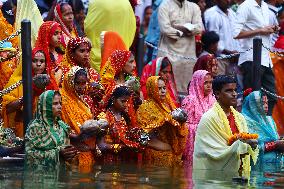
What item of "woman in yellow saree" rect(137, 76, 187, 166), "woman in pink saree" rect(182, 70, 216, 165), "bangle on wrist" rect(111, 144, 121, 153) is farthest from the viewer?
"woman in pink saree" rect(182, 70, 216, 165)

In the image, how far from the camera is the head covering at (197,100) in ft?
53.2

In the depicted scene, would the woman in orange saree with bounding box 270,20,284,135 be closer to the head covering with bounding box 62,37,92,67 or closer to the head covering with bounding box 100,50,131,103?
the head covering with bounding box 100,50,131,103

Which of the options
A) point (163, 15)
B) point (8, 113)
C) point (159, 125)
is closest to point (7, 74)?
point (8, 113)

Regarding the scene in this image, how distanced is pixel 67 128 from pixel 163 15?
16.0 ft

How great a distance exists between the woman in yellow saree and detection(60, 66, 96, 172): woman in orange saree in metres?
0.87

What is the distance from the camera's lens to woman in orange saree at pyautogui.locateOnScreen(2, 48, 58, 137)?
15.1 m

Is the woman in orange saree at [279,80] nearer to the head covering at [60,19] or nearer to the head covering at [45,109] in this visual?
the head covering at [60,19]

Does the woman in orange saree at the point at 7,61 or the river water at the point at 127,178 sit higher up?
the woman in orange saree at the point at 7,61

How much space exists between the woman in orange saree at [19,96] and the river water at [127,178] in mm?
1141

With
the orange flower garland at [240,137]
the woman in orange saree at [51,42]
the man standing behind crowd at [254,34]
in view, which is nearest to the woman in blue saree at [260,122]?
the orange flower garland at [240,137]

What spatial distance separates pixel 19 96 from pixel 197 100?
7.89 ft

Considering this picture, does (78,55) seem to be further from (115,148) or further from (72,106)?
(115,148)

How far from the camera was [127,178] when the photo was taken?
13141mm

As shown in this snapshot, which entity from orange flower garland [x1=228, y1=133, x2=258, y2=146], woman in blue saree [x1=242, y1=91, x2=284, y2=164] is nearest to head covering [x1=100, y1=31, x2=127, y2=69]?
woman in blue saree [x1=242, y1=91, x2=284, y2=164]
